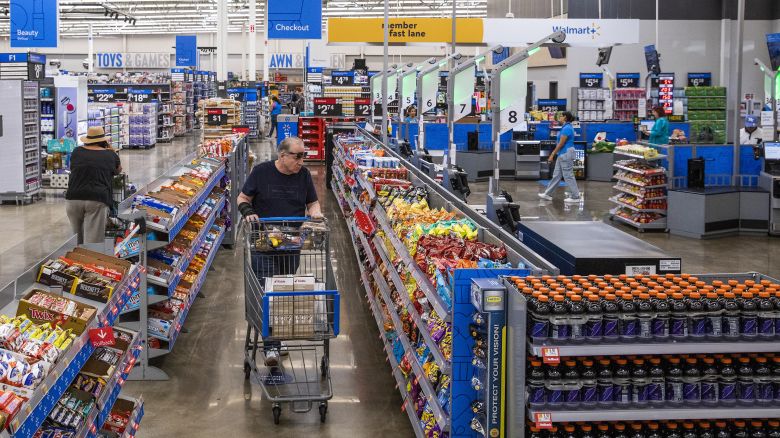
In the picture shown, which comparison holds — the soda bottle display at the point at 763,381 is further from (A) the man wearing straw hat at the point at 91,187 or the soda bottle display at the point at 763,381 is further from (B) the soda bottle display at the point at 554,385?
(A) the man wearing straw hat at the point at 91,187

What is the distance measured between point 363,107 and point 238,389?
595 inches

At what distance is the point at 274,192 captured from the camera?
20.6 feet

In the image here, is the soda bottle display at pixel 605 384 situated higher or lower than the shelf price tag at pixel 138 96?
lower

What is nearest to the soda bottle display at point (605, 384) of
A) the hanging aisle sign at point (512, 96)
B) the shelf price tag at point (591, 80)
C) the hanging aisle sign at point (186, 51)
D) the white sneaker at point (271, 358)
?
the white sneaker at point (271, 358)

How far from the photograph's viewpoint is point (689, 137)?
19.1 meters

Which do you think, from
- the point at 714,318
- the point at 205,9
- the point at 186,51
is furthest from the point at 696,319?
the point at 205,9

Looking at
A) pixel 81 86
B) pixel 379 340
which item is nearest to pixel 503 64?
pixel 379 340

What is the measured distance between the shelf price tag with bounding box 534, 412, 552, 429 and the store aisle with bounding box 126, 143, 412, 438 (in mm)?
1770

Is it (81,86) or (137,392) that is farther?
(81,86)

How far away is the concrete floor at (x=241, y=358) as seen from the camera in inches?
203

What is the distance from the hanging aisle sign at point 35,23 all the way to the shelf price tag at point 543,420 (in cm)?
1607

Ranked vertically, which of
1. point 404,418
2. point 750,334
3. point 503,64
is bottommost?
point 404,418

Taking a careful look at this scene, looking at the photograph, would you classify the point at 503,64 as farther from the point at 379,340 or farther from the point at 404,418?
the point at 404,418

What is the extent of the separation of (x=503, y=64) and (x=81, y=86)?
42.4 feet
